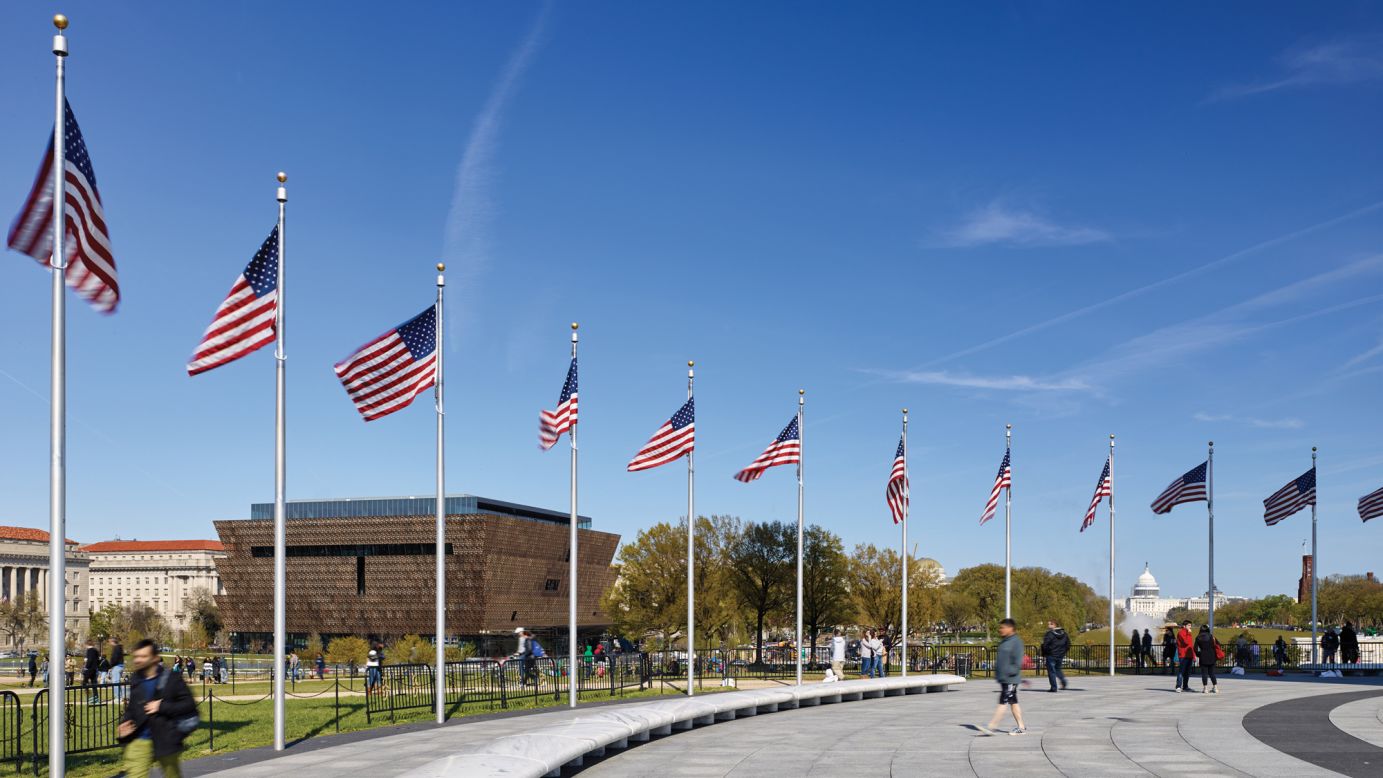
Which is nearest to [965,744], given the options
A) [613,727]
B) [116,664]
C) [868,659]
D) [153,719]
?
[613,727]

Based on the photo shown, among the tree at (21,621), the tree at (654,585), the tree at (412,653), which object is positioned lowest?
the tree at (21,621)

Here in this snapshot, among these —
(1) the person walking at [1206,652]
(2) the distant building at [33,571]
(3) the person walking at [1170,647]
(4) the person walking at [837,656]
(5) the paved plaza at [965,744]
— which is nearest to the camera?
(5) the paved plaza at [965,744]

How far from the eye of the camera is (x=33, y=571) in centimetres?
17750

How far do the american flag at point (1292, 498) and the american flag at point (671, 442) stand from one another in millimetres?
23698

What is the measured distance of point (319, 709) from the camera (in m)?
31.1

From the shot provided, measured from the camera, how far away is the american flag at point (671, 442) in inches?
1187

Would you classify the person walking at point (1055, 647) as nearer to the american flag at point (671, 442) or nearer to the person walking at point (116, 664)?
the american flag at point (671, 442)

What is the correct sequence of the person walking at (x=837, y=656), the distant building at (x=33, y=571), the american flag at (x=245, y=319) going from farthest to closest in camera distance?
the distant building at (x=33, y=571)
the person walking at (x=837, y=656)
the american flag at (x=245, y=319)

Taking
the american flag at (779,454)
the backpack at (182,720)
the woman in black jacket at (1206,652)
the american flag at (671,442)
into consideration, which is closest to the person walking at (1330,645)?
the woman in black jacket at (1206,652)

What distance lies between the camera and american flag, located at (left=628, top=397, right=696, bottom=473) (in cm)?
3016

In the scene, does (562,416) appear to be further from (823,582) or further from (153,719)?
(823,582)

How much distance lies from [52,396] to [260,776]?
6028mm

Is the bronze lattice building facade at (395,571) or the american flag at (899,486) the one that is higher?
the american flag at (899,486)

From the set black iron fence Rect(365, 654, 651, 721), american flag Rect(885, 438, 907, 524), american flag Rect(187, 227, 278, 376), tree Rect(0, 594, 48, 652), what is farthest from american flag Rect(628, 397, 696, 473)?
tree Rect(0, 594, 48, 652)
